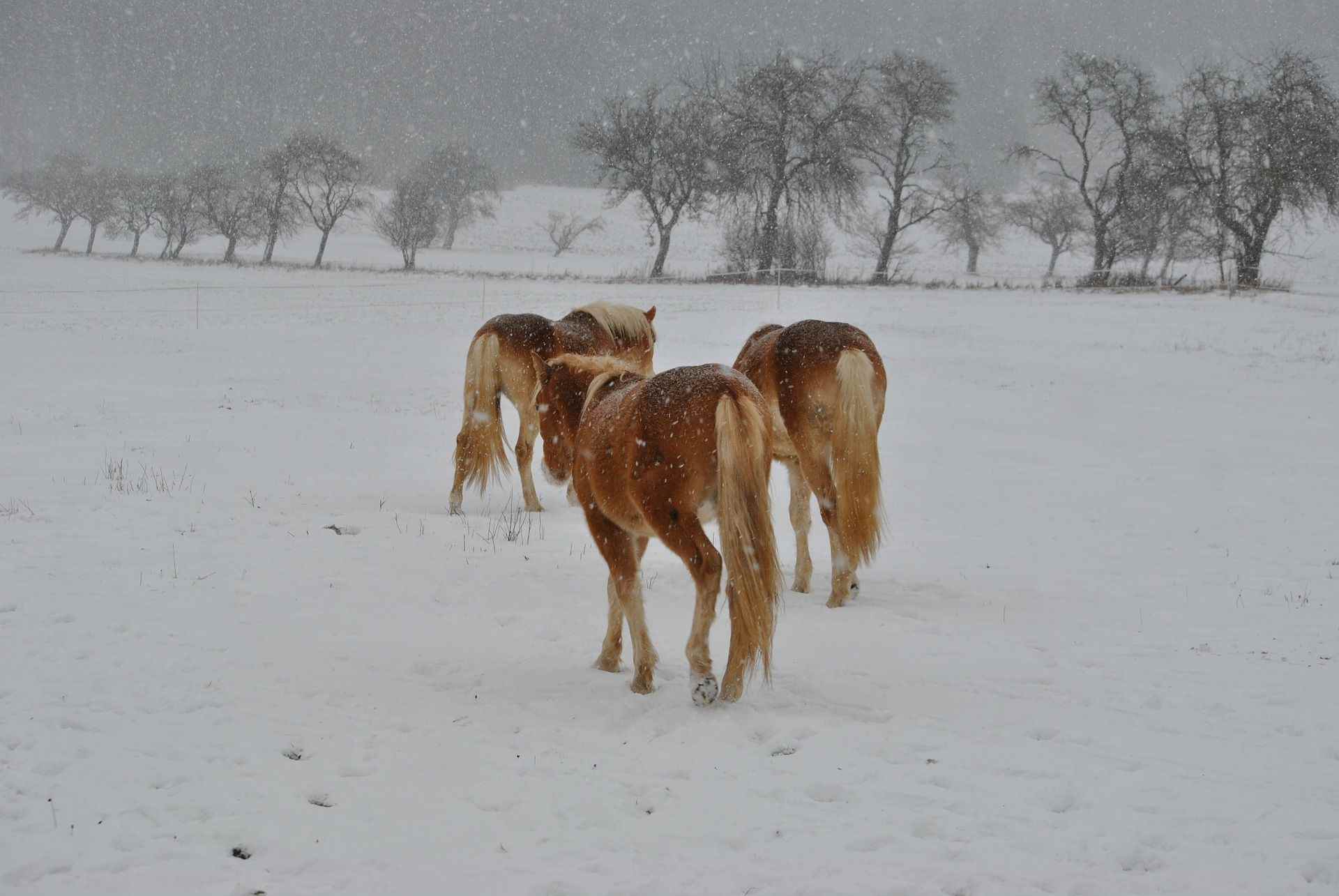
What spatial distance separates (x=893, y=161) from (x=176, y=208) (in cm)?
5272

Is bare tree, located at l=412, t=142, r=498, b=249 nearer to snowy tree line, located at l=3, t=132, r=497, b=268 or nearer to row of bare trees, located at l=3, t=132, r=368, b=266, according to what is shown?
snowy tree line, located at l=3, t=132, r=497, b=268

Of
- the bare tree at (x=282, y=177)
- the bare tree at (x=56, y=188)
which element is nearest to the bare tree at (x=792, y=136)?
the bare tree at (x=282, y=177)

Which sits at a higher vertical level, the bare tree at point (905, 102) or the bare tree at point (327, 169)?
the bare tree at point (905, 102)

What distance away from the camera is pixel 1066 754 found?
359 cm

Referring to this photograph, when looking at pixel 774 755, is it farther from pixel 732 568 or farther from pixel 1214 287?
pixel 1214 287

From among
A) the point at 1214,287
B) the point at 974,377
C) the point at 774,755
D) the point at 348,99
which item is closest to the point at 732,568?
the point at 774,755

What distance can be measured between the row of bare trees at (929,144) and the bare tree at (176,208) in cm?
3674

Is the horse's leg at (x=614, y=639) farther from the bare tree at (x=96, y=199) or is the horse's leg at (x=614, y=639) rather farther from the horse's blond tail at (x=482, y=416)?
the bare tree at (x=96, y=199)

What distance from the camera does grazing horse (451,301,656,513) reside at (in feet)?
27.9

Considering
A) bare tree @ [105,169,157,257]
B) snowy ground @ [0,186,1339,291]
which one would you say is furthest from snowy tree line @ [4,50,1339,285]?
snowy ground @ [0,186,1339,291]

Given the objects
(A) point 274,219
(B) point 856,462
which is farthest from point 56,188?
(B) point 856,462

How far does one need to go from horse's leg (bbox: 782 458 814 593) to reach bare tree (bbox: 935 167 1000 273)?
46.2 meters

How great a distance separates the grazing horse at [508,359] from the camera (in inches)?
334

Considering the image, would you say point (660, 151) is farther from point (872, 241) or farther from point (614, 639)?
point (614, 639)
